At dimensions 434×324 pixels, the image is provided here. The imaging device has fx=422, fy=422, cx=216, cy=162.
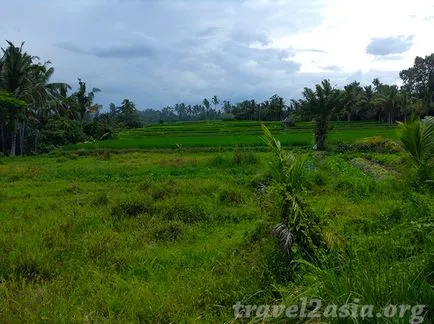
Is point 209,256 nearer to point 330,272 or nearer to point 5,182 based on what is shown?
point 330,272

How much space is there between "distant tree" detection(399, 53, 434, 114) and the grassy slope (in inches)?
2571

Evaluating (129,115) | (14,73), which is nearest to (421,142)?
(14,73)

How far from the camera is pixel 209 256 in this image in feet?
22.6

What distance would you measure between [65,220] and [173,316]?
5.44 m

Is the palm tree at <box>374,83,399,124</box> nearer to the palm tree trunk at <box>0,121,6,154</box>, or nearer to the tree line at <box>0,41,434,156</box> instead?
the tree line at <box>0,41,434,156</box>

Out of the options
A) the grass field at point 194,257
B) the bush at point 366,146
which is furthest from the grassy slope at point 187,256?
the bush at point 366,146

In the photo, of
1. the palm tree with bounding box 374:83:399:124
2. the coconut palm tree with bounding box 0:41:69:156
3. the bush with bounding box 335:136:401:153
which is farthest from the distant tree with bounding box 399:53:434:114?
the coconut palm tree with bounding box 0:41:69:156

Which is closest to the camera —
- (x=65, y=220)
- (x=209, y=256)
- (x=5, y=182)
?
(x=209, y=256)

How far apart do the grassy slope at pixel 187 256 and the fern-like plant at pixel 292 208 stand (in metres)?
0.25

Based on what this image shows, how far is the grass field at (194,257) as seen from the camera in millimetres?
3799

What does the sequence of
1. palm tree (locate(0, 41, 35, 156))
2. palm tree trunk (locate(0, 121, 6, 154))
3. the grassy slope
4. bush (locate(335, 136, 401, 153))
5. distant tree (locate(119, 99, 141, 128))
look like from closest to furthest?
the grassy slope
bush (locate(335, 136, 401, 153))
palm tree (locate(0, 41, 35, 156))
palm tree trunk (locate(0, 121, 6, 154))
distant tree (locate(119, 99, 141, 128))

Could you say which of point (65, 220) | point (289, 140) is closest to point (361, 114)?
point (289, 140)

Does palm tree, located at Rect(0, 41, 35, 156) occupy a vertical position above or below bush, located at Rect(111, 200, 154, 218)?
above

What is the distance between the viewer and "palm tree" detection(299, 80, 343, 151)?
29.9 meters
